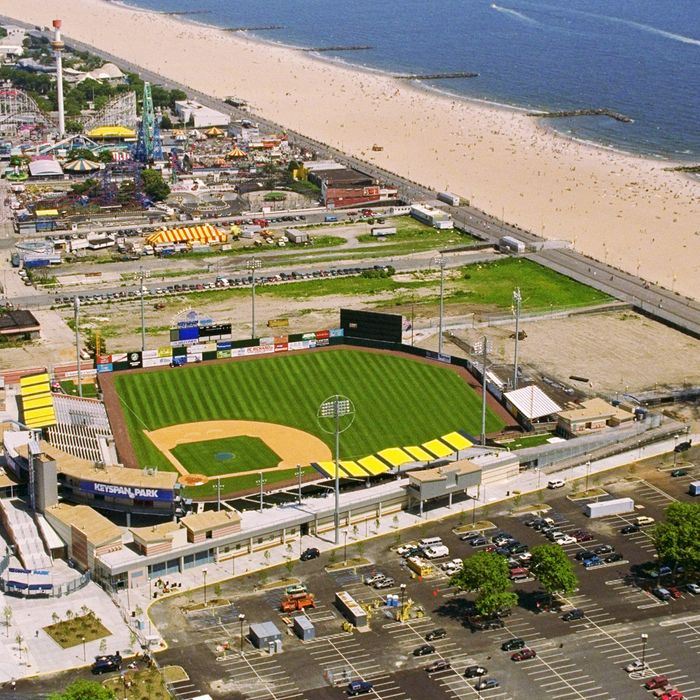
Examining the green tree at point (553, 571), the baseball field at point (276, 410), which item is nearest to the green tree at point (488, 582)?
the green tree at point (553, 571)

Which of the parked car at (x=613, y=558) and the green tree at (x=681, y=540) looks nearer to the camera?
the green tree at (x=681, y=540)

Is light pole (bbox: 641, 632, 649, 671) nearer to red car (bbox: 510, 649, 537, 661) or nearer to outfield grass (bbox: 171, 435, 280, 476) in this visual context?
red car (bbox: 510, 649, 537, 661)

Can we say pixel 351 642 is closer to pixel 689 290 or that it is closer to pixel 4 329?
pixel 4 329

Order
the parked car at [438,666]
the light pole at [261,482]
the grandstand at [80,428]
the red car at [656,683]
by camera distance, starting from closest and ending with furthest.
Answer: the red car at [656,683] < the parked car at [438,666] < the light pole at [261,482] < the grandstand at [80,428]

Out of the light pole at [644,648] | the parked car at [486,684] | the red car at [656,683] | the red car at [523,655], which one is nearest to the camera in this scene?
the parked car at [486,684]

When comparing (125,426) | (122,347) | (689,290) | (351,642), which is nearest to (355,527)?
(351,642)

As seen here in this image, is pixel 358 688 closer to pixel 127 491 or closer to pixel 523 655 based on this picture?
pixel 523 655

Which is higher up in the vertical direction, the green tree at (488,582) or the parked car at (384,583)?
the green tree at (488,582)

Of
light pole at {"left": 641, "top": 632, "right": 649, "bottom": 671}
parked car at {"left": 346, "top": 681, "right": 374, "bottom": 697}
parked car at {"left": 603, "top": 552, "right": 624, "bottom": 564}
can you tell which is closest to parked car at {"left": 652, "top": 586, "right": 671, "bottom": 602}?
parked car at {"left": 603, "top": 552, "right": 624, "bottom": 564}

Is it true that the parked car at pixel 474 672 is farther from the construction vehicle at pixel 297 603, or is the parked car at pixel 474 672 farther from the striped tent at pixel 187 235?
the striped tent at pixel 187 235
